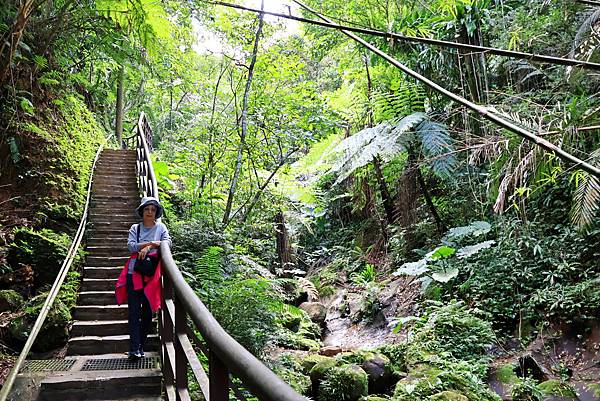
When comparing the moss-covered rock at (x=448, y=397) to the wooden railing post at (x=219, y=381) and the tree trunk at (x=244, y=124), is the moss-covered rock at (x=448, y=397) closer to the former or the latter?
the wooden railing post at (x=219, y=381)

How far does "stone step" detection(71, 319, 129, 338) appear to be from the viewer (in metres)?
4.78

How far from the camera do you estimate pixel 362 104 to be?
1143 cm

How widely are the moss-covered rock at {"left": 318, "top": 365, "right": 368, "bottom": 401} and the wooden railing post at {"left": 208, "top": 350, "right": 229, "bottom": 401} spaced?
431 cm

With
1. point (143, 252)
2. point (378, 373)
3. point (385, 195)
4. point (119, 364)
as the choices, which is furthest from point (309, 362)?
point (385, 195)

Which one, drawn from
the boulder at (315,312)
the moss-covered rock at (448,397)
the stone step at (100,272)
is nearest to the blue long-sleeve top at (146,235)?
the stone step at (100,272)

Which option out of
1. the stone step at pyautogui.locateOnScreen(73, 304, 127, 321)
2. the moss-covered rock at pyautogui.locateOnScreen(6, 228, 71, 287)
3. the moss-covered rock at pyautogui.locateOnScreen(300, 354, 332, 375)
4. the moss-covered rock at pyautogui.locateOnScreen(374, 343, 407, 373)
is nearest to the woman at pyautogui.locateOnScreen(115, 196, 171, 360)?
the stone step at pyautogui.locateOnScreen(73, 304, 127, 321)

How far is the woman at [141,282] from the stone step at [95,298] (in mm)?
1334

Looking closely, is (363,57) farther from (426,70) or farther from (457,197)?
(457,197)

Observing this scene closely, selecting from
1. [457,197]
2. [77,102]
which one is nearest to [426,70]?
[457,197]

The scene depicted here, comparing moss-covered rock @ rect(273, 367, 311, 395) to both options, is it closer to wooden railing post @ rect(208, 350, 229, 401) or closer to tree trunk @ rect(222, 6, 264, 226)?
tree trunk @ rect(222, 6, 264, 226)

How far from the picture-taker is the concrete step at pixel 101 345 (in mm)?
4508

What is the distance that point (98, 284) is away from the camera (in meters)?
5.57

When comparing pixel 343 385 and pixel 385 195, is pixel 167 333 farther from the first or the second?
pixel 385 195

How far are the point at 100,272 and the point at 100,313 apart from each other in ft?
2.84
